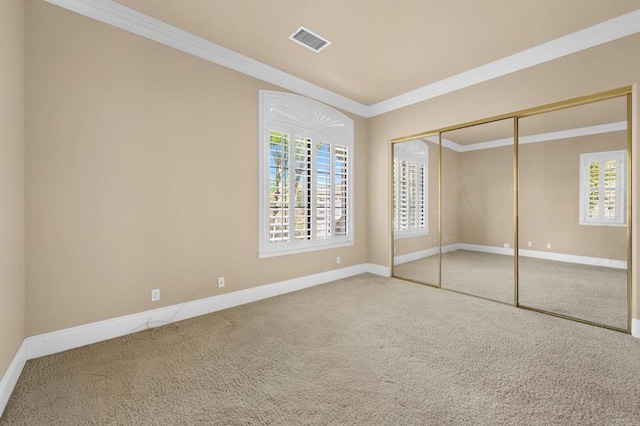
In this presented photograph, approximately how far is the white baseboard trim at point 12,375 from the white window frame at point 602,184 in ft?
16.3

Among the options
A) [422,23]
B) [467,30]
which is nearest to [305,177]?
[422,23]

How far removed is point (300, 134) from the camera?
3826 millimetres

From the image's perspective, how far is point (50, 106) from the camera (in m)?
2.18

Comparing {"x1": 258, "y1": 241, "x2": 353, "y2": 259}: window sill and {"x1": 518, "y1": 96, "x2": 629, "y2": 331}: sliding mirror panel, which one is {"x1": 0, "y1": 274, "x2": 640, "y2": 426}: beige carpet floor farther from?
{"x1": 258, "y1": 241, "x2": 353, "y2": 259}: window sill

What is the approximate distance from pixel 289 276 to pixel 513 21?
3.70m

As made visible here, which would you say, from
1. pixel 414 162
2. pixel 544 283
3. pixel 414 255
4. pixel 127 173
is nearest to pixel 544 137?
pixel 414 162

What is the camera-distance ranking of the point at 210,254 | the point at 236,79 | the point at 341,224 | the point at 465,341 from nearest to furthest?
the point at 465,341, the point at 210,254, the point at 236,79, the point at 341,224

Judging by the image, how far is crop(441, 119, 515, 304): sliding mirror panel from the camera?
343 centimetres

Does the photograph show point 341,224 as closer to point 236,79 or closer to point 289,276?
point 289,276

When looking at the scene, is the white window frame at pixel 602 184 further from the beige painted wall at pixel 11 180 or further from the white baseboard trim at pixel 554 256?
the beige painted wall at pixel 11 180

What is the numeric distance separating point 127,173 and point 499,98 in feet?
13.7

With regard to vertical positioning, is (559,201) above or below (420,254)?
above

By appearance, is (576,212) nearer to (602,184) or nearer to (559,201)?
(559,201)

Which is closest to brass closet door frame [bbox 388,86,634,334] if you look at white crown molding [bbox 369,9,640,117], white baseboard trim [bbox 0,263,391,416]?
white crown molding [bbox 369,9,640,117]
